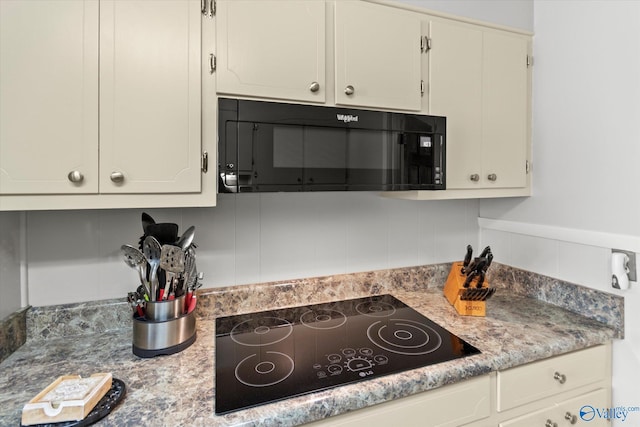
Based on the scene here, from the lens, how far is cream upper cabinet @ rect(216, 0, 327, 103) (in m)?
1.05

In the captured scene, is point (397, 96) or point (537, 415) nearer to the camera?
point (537, 415)

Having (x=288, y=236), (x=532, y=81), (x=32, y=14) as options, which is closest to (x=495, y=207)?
(x=532, y=81)

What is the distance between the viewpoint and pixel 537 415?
113 cm

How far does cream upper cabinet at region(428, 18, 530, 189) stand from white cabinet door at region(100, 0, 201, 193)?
0.89 m

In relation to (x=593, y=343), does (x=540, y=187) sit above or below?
above

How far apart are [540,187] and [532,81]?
0.49 metres

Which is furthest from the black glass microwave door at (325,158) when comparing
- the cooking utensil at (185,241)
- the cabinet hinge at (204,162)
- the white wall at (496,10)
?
the white wall at (496,10)

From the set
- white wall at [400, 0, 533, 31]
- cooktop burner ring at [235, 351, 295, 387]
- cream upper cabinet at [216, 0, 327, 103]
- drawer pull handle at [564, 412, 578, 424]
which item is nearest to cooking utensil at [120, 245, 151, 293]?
cooktop burner ring at [235, 351, 295, 387]

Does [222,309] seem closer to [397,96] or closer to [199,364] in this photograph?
[199,364]

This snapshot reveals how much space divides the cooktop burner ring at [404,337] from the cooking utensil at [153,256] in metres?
0.74

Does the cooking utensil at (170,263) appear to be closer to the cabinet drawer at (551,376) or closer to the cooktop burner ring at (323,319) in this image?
the cooktop burner ring at (323,319)

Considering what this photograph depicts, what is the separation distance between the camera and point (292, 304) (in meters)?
1.48

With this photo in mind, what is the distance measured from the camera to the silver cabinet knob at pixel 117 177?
3.12 feet

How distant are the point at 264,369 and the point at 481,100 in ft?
4.34
